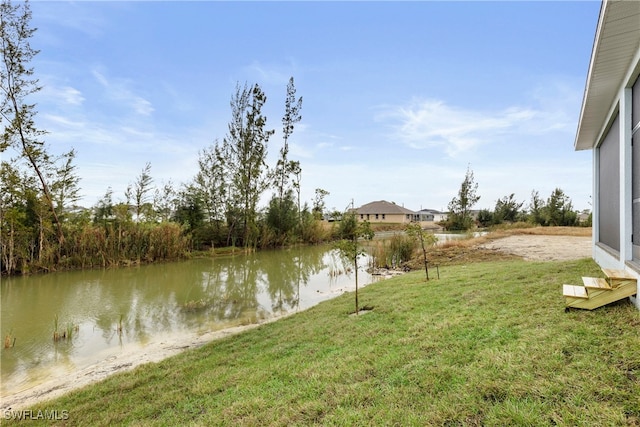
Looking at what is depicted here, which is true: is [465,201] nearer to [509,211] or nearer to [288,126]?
[509,211]

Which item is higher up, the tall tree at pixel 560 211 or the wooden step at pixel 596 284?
the tall tree at pixel 560 211

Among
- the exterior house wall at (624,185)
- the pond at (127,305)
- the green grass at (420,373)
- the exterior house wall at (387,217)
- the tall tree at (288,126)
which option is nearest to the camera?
the green grass at (420,373)

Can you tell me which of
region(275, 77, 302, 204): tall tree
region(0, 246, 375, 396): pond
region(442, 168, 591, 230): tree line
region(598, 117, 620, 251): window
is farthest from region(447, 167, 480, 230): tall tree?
region(598, 117, 620, 251): window

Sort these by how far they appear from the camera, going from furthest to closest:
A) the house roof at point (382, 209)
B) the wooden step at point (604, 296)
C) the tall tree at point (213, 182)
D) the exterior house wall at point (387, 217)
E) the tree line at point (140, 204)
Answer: the house roof at point (382, 209) < the exterior house wall at point (387, 217) < the tall tree at point (213, 182) < the tree line at point (140, 204) < the wooden step at point (604, 296)

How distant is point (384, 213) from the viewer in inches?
1770

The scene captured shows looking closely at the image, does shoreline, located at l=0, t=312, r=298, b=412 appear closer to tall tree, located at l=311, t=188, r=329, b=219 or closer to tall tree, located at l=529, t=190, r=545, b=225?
tall tree, located at l=311, t=188, r=329, b=219

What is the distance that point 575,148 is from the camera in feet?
20.1

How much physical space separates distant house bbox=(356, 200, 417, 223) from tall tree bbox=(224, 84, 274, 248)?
86.3 feet

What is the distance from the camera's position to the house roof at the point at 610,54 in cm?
245

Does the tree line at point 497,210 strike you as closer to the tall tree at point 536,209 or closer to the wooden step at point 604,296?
the tall tree at point 536,209

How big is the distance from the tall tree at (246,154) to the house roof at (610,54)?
54.4 feet

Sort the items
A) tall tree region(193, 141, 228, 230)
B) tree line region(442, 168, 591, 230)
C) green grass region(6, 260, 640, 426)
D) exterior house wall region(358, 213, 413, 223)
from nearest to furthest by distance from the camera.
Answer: green grass region(6, 260, 640, 426) → tall tree region(193, 141, 228, 230) → tree line region(442, 168, 591, 230) → exterior house wall region(358, 213, 413, 223)

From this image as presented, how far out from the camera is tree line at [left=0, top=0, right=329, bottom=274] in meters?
11.0

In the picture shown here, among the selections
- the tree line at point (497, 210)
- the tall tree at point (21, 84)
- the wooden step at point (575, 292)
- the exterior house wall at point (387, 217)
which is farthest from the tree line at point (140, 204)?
the exterior house wall at point (387, 217)
